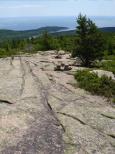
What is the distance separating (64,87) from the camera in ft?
82.9

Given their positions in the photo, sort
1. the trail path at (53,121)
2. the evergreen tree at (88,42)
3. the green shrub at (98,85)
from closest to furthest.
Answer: the trail path at (53,121) < the green shrub at (98,85) < the evergreen tree at (88,42)

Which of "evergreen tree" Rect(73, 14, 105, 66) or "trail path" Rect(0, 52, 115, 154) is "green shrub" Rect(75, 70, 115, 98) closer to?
"trail path" Rect(0, 52, 115, 154)

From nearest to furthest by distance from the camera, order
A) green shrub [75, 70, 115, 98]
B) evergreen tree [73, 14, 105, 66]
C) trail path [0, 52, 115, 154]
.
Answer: trail path [0, 52, 115, 154], green shrub [75, 70, 115, 98], evergreen tree [73, 14, 105, 66]

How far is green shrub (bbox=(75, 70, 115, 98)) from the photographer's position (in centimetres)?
2330

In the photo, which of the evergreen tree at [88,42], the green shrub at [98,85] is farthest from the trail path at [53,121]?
the evergreen tree at [88,42]

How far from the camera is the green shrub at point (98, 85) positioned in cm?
2330

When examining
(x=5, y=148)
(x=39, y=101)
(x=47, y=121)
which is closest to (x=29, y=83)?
(x=39, y=101)

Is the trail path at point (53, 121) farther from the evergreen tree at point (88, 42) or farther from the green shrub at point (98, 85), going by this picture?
the evergreen tree at point (88, 42)

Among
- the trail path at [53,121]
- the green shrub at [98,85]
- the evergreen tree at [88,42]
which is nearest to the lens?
the trail path at [53,121]

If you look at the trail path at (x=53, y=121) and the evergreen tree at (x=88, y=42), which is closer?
the trail path at (x=53, y=121)

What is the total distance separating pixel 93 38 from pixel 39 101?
27.1m

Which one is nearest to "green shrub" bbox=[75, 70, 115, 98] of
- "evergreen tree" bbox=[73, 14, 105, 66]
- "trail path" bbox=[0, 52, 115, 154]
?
"trail path" bbox=[0, 52, 115, 154]

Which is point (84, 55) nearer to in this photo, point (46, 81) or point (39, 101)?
point (46, 81)

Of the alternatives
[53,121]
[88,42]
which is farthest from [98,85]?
[88,42]
